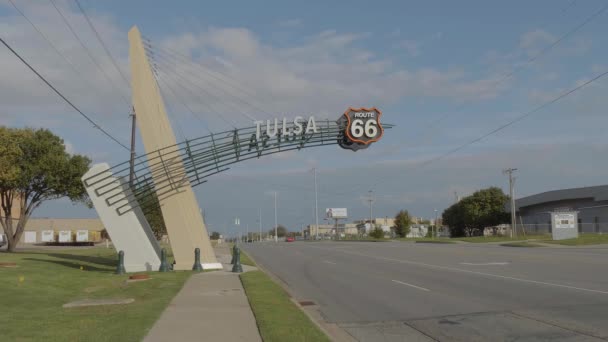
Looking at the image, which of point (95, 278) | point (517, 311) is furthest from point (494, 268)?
point (95, 278)

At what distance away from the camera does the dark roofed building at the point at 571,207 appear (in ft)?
223

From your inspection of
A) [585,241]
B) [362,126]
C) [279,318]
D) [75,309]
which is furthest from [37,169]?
[585,241]

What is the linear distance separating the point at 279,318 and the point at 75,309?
4391 millimetres

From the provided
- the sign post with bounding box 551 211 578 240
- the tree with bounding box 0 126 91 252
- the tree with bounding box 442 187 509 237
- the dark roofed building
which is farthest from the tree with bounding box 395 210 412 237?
the tree with bounding box 0 126 91 252

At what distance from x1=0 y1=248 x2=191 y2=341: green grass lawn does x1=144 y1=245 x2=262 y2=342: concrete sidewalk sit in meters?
0.27

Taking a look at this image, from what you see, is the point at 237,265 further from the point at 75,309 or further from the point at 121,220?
the point at 75,309

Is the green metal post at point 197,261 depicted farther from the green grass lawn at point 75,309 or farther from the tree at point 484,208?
the tree at point 484,208

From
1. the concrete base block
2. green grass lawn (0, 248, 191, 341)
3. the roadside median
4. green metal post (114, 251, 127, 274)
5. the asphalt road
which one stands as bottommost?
the asphalt road

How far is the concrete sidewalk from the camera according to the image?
9070 millimetres

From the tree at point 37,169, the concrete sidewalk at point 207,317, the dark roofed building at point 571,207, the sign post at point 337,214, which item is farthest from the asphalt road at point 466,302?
the sign post at point 337,214

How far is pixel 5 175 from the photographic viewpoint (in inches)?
1320

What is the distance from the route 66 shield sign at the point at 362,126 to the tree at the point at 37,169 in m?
21.0

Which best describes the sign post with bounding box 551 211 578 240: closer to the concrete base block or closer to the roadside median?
the concrete base block

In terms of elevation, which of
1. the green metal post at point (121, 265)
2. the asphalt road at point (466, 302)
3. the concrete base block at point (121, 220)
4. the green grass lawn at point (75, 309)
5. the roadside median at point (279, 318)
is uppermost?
the concrete base block at point (121, 220)
